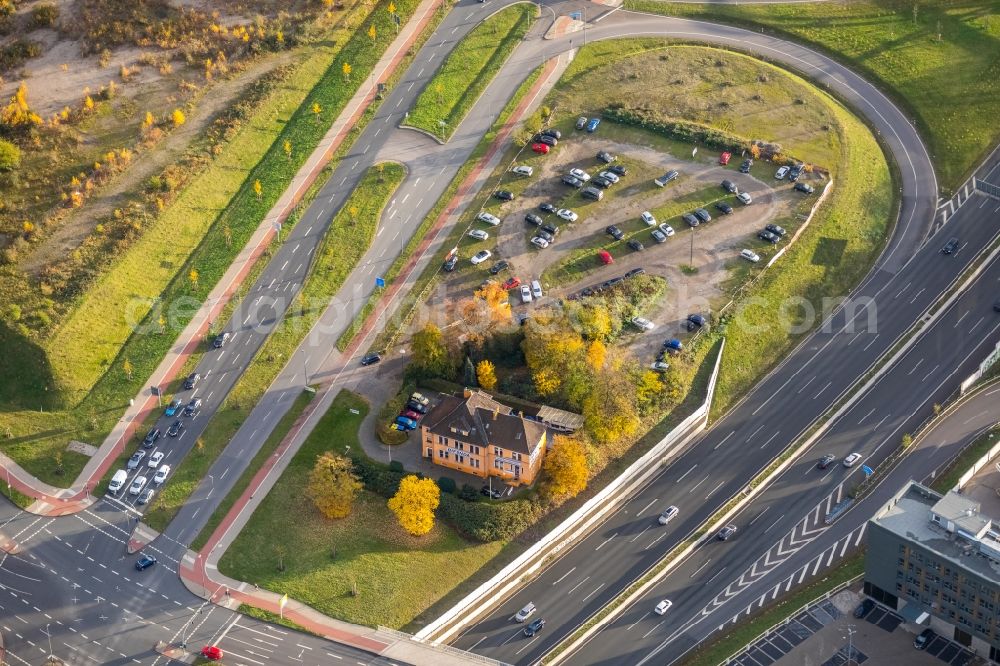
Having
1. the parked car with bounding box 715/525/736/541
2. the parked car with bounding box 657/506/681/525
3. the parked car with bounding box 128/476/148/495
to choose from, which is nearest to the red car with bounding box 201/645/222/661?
the parked car with bounding box 128/476/148/495

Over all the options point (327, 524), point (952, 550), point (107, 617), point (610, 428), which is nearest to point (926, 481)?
point (952, 550)

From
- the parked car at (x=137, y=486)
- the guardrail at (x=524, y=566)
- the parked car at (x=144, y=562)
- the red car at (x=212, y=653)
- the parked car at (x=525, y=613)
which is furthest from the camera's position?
the parked car at (x=137, y=486)

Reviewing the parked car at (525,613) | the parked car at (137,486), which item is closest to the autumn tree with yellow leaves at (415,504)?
the parked car at (525,613)

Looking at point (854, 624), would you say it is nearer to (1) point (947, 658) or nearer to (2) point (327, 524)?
(1) point (947, 658)

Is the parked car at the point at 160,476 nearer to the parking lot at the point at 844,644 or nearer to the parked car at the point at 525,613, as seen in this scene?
the parked car at the point at 525,613

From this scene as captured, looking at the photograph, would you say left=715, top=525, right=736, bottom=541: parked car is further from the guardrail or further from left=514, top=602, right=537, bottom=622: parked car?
left=514, top=602, right=537, bottom=622: parked car
